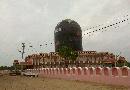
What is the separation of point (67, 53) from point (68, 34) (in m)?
6.28

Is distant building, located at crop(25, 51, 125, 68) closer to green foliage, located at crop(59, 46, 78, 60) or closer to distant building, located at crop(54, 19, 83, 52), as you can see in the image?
distant building, located at crop(54, 19, 83, 52)

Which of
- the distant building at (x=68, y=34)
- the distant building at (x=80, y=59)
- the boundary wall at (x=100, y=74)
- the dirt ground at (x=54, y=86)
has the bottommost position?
the dirt ground at (x=54, y=86)

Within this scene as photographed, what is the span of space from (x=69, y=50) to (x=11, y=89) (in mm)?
54861

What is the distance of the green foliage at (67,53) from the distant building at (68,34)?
379 centimetres

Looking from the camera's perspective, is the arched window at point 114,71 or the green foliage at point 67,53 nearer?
the arched window at point 114,71

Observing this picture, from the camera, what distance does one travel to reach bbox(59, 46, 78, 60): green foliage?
7525 cm

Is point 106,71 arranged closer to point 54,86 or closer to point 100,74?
point 100,74

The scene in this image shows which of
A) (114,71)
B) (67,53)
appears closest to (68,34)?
(67,53)

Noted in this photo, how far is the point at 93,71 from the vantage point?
30984 mm

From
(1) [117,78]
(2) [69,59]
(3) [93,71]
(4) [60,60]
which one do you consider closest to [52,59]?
(4) [60,60]

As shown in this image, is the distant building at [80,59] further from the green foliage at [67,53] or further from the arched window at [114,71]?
the arched window at [114,71]

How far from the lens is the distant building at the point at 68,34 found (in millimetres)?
78550

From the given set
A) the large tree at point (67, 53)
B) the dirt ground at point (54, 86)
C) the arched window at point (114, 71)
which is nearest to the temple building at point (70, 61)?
the large tree at point (67, 53)

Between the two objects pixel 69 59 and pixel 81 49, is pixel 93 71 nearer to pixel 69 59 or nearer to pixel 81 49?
pixel 69 59
